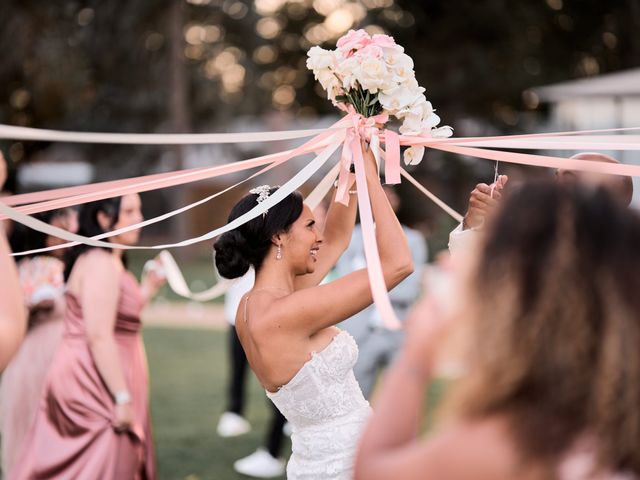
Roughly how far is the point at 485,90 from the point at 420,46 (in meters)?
2.45

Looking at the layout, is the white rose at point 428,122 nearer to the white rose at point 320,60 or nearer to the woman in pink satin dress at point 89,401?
the white rose at point 320,60

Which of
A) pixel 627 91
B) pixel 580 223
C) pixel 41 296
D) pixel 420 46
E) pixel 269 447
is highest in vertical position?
pixel 420 46

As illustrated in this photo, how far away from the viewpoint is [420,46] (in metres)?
27.6

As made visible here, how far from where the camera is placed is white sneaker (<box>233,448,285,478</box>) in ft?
21.3

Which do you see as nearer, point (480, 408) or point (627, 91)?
point (480, 408)

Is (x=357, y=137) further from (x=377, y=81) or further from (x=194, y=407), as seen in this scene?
(x=194, y=407)

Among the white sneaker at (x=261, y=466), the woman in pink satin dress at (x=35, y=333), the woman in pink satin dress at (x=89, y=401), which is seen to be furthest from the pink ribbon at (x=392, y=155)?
the white sneaker at (x=261, y=466)

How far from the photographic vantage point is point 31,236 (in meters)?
5.89

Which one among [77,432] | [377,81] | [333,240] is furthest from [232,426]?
[377,81]

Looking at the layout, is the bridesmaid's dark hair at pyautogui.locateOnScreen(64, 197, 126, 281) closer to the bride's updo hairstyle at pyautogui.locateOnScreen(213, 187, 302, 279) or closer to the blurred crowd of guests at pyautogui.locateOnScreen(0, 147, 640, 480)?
the bride's updo hairstyle at pyautogui.locateOnScreen(213, 187, 302, 279)

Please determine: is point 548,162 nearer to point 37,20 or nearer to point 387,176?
point 387,176

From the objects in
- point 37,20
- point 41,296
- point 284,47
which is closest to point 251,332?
point 41,296

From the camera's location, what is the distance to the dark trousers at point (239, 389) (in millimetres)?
6610

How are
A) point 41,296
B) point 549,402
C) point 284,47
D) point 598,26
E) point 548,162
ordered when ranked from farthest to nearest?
point 284,47
point 598,26
point 41,296
point 548,162
point 549,402
